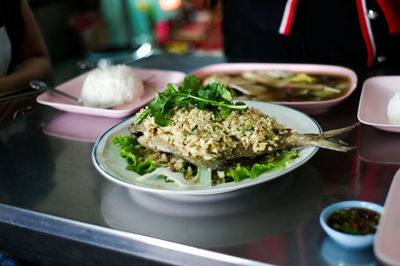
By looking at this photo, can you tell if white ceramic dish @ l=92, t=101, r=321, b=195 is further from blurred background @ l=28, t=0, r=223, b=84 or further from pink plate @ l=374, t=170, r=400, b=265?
blurred background @ l=28, t=0, r=223, b=84

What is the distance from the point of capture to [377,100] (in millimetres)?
1643

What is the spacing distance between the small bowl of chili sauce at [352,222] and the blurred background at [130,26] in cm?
465

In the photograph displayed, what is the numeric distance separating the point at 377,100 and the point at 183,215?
101 cm

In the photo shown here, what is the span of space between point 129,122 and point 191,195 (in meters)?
0.52

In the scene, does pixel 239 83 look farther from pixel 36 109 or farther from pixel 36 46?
pixel 36 46

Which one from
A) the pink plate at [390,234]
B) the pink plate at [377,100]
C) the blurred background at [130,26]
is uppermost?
the pink plate at [390,234]

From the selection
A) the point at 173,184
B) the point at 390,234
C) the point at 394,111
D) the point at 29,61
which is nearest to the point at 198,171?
the point at 173,184

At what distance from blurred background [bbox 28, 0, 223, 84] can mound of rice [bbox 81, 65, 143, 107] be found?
361 centimetres

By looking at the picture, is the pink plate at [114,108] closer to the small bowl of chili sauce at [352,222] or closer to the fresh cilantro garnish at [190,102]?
the fresh cilantro garnish at [190,102]

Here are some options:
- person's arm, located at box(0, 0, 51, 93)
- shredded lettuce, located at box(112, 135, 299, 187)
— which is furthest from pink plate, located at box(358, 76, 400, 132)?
person's arm, located at box(0, 0, 51, 93)

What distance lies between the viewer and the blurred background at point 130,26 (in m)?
5.52

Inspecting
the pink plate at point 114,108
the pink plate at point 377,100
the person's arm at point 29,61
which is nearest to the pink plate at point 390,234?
the pink plate at point 377,100

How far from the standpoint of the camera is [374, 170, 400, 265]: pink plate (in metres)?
0.79

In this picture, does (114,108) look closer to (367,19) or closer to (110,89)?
(110,89)
